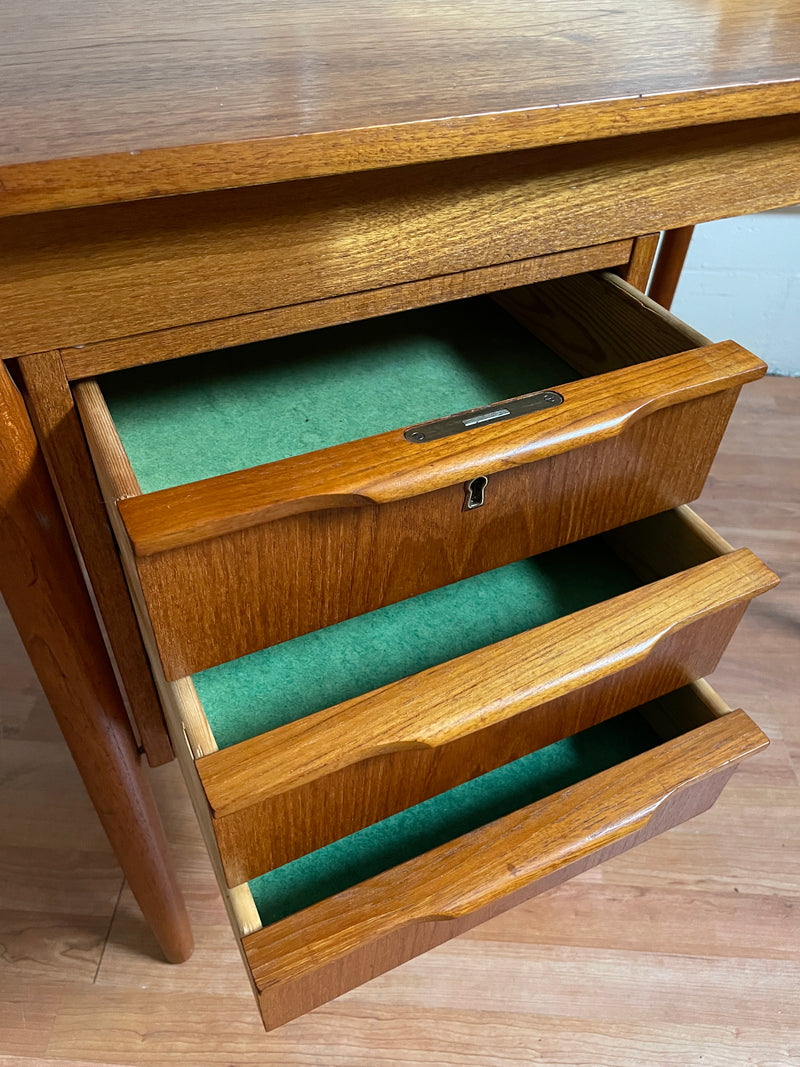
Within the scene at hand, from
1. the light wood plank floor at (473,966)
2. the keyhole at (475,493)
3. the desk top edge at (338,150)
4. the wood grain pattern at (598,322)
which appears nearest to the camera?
the desk top edge at (338,150)

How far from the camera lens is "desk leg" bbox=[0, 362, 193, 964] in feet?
1.47

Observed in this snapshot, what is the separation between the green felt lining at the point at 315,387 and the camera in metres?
0.56

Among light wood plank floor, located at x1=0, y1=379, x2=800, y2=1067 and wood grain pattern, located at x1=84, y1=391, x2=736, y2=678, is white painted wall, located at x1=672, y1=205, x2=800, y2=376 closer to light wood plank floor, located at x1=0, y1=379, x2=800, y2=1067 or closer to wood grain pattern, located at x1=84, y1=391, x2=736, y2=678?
light wood plank floor, located at x1=0, y1=379, x2=800, y2=1067

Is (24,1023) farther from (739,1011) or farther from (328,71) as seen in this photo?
(328,71)

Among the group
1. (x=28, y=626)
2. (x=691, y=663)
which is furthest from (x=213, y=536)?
(x=691, y=663)

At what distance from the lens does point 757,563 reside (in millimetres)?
509

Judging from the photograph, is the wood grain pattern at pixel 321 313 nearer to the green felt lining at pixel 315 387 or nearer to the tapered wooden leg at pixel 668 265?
the green felt lining at pixel 315 387

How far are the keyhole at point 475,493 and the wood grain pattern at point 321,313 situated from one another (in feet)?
0.39

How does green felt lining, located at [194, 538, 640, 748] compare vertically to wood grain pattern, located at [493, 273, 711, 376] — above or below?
below

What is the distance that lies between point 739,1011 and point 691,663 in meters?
0.44

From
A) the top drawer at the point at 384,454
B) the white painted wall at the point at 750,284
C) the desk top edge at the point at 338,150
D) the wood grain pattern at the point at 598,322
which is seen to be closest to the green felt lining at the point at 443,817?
the top drawer at the point at 384,454

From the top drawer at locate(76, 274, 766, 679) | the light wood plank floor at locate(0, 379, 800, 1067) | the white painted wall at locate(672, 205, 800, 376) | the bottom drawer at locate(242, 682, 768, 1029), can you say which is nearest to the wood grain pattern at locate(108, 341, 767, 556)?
the top drawer at locate(76, 274, 766, 679)

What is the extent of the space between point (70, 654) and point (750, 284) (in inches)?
52.0

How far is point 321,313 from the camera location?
0.48m
